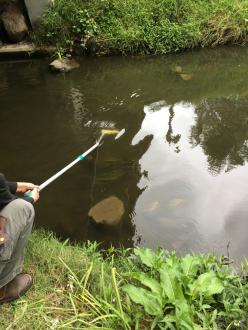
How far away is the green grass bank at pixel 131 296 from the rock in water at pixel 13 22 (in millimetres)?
7384

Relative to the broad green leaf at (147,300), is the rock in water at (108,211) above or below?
below

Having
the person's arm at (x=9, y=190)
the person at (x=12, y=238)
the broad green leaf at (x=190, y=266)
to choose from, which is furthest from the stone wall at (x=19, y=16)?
the broad green leaf at (x=190, y=266)

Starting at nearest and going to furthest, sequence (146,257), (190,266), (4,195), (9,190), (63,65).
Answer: (4,195) < (9,190) < (190,266) < (146,257) < (63,65)

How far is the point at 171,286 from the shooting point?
2.87 metres

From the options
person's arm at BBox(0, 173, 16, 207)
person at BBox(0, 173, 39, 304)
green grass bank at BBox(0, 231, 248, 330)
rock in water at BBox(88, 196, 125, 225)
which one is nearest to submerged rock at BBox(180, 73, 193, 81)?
rock in water at BBox(88, 196, 125, 225)

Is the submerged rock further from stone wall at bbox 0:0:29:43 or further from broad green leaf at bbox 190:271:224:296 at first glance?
broad green leaf at bbox 190:271:224:296

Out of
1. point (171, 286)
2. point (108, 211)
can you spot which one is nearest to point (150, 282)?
point (171, 286)

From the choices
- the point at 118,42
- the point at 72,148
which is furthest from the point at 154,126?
the point at 118,42

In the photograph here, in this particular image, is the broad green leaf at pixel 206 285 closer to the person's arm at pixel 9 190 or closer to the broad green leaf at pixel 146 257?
the broad green leaf at pixel 146 257

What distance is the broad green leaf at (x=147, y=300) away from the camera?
2723 mm

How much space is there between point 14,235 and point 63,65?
637 cm

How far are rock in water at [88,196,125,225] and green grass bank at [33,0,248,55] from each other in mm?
5234

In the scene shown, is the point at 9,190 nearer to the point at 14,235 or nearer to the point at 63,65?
the point at 14,235

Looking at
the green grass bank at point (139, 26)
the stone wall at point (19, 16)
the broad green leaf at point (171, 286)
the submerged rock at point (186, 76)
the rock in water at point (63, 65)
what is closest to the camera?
the broad green leaf at point (171, 286)
